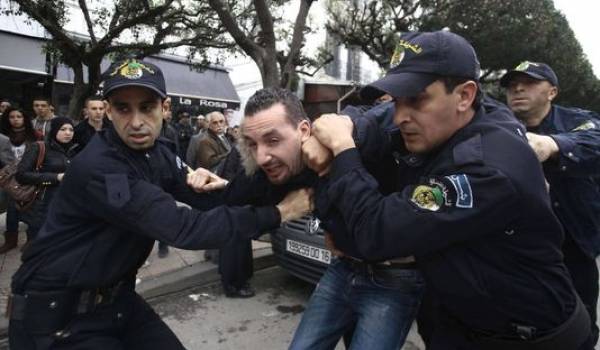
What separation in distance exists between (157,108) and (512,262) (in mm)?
1461

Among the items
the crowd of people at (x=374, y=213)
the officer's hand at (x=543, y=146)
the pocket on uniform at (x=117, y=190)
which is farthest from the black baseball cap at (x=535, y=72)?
the pocket on uniform at (x=117, y=190)

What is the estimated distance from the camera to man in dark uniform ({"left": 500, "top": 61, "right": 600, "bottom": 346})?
202 centimetres

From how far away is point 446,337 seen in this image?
5.22ft

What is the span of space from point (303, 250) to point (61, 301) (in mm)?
2541

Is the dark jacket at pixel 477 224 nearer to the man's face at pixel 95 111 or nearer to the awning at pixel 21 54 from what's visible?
the man's face at pixel 95 111

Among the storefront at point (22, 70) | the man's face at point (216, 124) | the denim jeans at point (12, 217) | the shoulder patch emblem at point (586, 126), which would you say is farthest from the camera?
the storefront at point (22, 70)

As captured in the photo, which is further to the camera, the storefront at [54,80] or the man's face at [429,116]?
the storefront at [54,80]

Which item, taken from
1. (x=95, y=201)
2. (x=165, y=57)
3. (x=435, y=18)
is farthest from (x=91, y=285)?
(x=435, y=18)

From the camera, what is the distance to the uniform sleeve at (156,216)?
5.19ft

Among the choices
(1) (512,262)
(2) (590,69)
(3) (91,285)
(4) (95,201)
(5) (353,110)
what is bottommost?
(3) (91,285)

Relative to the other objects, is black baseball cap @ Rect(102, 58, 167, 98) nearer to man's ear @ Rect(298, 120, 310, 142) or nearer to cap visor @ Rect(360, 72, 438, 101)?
man's ear @ Rect(298, 120, 310, 142)

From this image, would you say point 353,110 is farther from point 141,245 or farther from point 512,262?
point 141,245

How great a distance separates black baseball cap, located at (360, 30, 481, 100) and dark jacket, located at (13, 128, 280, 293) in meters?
0.73

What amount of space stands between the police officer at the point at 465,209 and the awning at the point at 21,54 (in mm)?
14058
